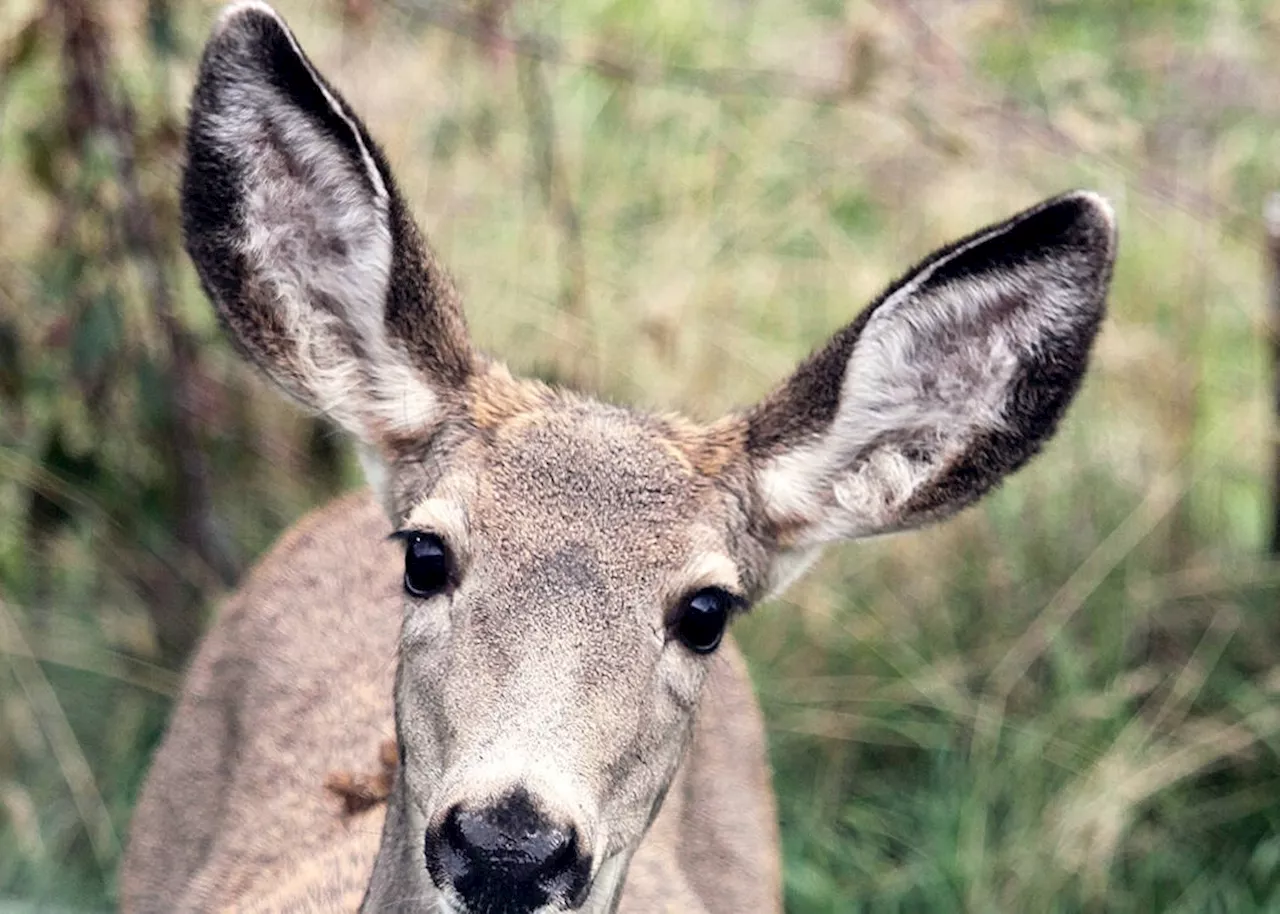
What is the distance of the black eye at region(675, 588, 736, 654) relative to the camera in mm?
3342

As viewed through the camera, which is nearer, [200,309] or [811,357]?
[811,357]

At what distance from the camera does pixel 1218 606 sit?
5.53 metres

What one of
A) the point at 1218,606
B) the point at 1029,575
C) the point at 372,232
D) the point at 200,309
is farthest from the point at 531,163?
the point at 372,232

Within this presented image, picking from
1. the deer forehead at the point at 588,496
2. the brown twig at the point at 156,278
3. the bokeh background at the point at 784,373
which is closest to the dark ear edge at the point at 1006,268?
the deer forehead at the point at 588,496

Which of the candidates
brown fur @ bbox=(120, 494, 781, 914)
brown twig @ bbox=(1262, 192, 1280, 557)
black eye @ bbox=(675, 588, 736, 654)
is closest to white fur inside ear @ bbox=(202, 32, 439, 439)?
black eye @ bbox=(675, 588, 736, 654)

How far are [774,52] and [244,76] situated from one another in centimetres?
438

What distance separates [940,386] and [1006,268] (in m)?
0.28

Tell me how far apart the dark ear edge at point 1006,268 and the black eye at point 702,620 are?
1.14ft

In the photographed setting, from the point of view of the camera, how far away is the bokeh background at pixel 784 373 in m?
5.21

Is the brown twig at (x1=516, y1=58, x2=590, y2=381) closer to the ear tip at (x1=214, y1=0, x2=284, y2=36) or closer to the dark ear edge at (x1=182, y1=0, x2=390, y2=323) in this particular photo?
the dark ear edge at (x1=182, y1=0, x2=390, y2=323)

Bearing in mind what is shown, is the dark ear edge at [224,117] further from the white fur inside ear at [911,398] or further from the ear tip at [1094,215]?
the ear tip at [1094,215]

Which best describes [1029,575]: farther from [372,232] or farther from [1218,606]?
[372,232]

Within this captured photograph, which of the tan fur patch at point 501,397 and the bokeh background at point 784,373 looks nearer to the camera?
the tan fur patch at point 501,397

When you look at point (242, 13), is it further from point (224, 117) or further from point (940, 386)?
point (940, 386)
